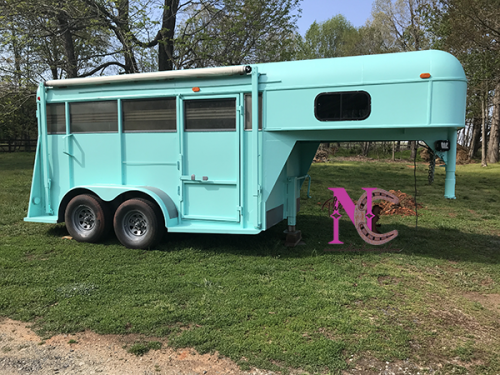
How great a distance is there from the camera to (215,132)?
5.91 meters

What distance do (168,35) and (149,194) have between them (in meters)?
8.04

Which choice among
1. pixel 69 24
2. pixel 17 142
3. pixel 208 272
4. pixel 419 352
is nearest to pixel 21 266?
pixel 208 272

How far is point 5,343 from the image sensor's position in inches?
141

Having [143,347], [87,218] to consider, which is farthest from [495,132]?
[143,347]

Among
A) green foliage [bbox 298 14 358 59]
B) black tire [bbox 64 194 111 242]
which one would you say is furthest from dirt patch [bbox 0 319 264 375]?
green foliage [bbox 298 14 358 59]

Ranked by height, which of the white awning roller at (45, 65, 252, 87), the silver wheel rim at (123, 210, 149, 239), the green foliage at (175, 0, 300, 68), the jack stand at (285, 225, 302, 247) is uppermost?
the green foliage at (175, 0, 300, 68)

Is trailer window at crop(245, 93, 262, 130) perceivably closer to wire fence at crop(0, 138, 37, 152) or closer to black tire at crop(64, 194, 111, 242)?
black tire at crop(64, 194, 111, 242)

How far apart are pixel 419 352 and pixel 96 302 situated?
3.30m

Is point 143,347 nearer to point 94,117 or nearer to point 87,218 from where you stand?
point 87,218

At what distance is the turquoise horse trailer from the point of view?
5141mm

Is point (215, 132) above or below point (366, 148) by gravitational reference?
below

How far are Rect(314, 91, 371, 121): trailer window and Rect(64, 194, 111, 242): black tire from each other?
3.78 meters

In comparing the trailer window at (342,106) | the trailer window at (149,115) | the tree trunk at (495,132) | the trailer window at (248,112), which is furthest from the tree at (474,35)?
the trailer window at (149,115)

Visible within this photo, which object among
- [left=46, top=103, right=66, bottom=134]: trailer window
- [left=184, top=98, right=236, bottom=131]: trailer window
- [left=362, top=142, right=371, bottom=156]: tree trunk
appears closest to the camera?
[left=184, top=98, right=236, bottom=131]: trailer window
